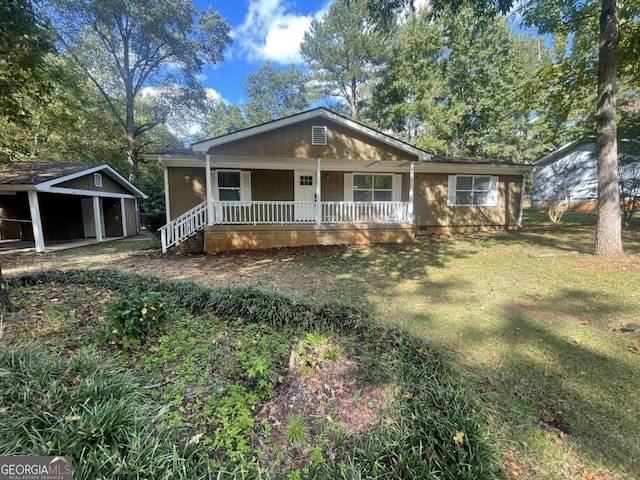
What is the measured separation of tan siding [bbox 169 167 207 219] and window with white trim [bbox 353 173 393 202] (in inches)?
238

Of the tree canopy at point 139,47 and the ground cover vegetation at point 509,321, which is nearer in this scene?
the ground cover vegetation at point 509,321

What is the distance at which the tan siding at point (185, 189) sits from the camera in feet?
34.9

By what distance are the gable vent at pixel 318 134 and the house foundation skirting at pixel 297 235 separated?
111 inches

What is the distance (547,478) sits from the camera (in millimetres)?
1844

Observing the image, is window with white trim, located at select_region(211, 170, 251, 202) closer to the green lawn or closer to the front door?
the front door

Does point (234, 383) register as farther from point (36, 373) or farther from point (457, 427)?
point (457, 427)

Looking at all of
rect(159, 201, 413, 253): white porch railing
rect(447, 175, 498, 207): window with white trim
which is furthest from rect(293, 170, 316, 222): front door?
rect(447, 175, 498, 207): window with white trim

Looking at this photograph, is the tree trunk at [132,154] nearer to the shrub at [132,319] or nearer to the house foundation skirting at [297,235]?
the house foundation skirting at [297,235]

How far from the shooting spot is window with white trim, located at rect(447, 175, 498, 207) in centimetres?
1267

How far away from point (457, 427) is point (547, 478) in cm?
55

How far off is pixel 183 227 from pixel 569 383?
9.70 meters

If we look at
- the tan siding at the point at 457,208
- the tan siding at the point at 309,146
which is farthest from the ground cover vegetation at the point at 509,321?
the tan siding at the point at 457,208

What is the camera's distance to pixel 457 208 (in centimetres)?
1279

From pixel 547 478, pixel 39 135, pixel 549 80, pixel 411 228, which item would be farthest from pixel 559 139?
pixel 39 135
